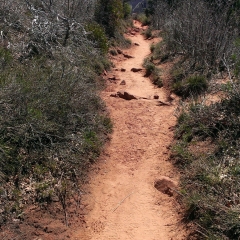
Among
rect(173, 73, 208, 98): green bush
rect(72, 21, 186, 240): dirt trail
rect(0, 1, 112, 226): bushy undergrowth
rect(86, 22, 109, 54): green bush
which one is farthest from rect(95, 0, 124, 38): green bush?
rect(0, 1, 112, 226): bushy undergrowth

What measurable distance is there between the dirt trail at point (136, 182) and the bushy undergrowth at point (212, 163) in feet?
0.94

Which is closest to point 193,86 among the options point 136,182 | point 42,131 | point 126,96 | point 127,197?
point 126,96

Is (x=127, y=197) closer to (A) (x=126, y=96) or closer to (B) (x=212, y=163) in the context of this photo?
(B) (x=212, y=163)

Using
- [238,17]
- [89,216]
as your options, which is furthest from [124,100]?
[238,17]

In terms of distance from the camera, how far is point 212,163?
16.4 feet

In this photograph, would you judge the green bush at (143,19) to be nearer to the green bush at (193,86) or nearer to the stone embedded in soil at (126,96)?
the green bush at (193,86)

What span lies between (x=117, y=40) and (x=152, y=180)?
36.2 ft

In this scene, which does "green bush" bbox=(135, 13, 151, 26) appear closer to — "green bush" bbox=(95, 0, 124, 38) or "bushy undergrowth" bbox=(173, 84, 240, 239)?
"green bush" bbox=(95, 0, 124, 38)

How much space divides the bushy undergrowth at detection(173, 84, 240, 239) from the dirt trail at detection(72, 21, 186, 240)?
29 cm

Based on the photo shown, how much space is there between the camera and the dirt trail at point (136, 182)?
14.3 feet

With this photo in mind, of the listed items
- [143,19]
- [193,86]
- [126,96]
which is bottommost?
[143,19]

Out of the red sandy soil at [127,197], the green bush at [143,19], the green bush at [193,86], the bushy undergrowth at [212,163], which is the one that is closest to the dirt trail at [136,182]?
the red sandy soil at [127,197]

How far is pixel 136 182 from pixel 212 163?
1209mm

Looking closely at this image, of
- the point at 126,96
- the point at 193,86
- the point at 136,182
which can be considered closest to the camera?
the point at 136,182
